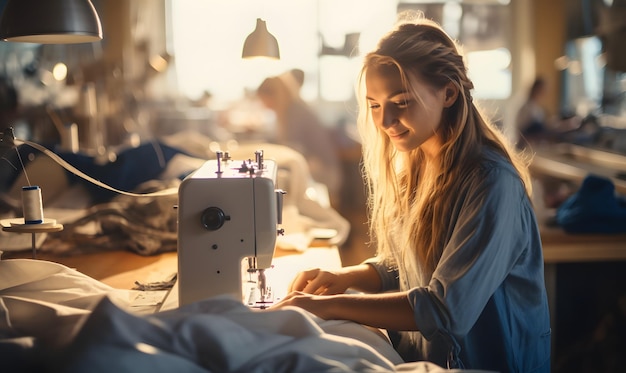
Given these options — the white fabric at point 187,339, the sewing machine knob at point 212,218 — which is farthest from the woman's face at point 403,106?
the white fabric at point 187,339

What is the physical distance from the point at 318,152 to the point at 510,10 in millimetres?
5308

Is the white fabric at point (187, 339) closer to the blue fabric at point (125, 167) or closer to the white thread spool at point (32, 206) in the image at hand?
the white thread spool at point (32, 206)

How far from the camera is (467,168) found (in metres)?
1.58

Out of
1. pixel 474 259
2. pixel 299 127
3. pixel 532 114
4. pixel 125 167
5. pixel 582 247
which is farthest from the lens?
pixel 532 114

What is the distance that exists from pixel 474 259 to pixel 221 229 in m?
0.55

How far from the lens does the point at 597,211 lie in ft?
10.2

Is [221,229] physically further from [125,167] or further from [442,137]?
[125,167]

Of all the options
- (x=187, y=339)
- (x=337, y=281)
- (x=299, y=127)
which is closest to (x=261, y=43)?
(x=337, y=281)

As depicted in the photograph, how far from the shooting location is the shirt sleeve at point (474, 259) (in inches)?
54.5

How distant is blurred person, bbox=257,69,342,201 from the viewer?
5.49 m

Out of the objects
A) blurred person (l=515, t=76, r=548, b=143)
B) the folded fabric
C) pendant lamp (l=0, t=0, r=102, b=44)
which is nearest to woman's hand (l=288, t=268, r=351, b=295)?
the folded fabric

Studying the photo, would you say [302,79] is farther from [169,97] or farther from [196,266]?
[196,266]

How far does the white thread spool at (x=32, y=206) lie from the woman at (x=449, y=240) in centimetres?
66

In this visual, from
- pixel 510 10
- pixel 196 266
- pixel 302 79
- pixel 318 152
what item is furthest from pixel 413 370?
pixel 510 10
